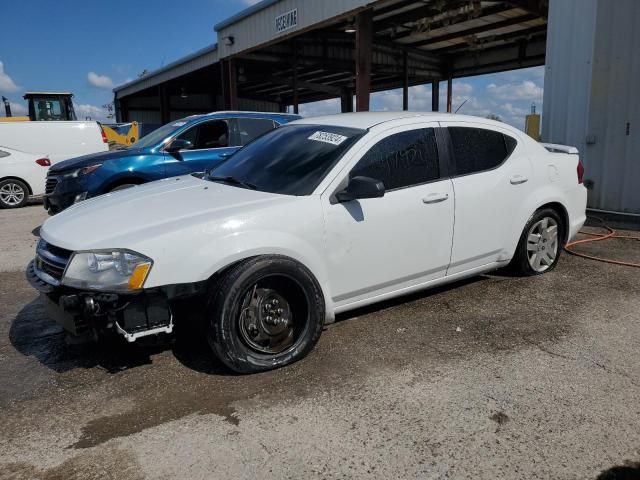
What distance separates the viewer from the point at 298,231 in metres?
3.21

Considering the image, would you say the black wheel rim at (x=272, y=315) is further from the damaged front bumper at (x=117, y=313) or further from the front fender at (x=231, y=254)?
the damaged front bumper at (x=117, y=313)

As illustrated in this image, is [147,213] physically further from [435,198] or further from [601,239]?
[601,239]

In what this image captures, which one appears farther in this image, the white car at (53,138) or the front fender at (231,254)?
the white car at (53,138)

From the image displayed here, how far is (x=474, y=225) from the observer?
13.5 feet

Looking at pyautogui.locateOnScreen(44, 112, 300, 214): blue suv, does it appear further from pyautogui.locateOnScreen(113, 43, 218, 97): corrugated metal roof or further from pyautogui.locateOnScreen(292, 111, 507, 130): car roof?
pyautogui.locateOnScreen(113, 43, 218, 97): corrugated metal roof

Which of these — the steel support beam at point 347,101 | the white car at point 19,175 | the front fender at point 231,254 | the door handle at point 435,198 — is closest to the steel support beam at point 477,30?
the steel support beam at point 347,101

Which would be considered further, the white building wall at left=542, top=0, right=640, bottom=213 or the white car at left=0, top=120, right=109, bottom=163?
the white car at left=0, top=120, right=109, bottom=163

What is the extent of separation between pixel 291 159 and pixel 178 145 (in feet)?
12.3

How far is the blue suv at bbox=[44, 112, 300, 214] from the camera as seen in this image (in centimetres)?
702

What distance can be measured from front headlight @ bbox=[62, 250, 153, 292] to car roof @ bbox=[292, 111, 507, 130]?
6.17ft

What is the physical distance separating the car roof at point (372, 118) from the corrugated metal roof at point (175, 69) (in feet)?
57.1

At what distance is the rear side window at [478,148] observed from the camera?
4.10m

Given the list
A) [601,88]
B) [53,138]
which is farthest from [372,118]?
[53,138]

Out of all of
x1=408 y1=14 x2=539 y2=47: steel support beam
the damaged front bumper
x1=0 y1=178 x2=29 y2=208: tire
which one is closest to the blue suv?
the damaged front bumper
